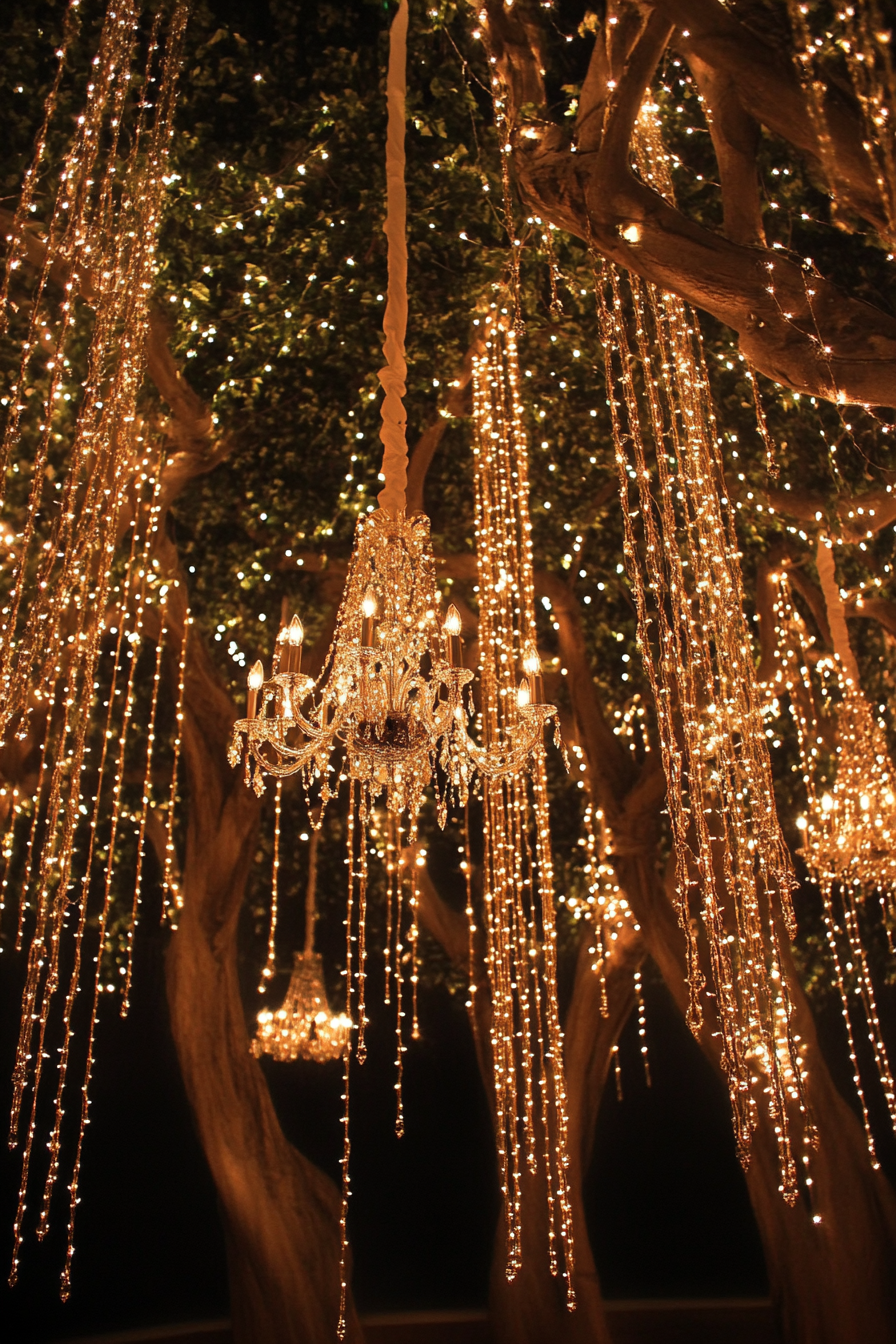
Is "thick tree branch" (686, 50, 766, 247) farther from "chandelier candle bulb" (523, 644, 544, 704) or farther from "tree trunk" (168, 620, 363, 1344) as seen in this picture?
"tree trunk" (168, 620, 363, 1344)

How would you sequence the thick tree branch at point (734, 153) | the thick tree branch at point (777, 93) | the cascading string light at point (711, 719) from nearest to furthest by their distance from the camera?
the thick tree branch at point (777, 93)
the thick tree branch at point (734, 153)
the cascading string light at point (711, 719)

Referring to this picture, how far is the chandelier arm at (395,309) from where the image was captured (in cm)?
283

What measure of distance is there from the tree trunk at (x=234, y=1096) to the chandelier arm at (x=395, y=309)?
80.7 inches

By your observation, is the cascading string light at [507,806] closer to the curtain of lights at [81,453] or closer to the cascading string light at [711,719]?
the cascading string light at [711,719]

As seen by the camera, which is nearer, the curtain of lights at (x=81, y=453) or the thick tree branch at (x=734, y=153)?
the thick tree branch at (x=734, y=153)

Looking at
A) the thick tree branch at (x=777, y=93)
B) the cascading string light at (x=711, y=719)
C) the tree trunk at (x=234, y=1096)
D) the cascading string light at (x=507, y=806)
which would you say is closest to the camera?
the thick tree branch at (x=777, y=93)

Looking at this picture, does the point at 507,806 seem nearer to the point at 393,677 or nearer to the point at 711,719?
the point at 711,719

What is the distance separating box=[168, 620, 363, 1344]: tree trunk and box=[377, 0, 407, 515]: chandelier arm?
2049 millimetres

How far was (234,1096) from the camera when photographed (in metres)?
4.25

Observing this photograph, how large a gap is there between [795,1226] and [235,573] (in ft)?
12.6

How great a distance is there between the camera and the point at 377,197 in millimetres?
4148

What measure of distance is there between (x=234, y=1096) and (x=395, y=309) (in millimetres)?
3324

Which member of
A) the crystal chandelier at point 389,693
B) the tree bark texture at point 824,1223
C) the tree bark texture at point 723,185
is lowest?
the tree bark texture at point 824,1223

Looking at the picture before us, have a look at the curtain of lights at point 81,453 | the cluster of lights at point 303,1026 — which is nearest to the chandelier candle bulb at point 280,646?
the curtain of lights at point 81,453
